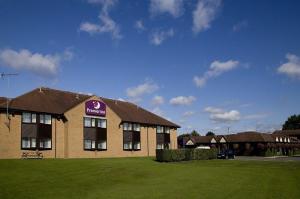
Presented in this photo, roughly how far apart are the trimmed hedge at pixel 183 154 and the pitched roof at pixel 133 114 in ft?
38.2

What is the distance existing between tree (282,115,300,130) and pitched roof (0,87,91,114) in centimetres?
14364

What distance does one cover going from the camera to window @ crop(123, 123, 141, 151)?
62.0 meters

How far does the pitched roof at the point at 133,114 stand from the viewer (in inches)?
2518

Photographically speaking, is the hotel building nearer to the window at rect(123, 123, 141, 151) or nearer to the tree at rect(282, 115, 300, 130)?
the window at rect(123, 123, 141, 151)

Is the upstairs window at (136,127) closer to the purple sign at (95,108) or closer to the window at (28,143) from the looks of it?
the purple sign at (95,108)

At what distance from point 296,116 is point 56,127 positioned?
6060 inches

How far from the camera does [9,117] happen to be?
44.7 metres

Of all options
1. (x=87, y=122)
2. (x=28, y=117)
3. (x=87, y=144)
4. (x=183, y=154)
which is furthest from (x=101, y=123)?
(x=28, y=117)

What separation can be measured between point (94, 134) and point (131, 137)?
8789 millimetres

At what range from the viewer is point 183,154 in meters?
53.8

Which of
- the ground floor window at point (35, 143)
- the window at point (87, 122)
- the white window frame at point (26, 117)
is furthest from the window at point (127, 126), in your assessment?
the white window frame at point (26, 117)

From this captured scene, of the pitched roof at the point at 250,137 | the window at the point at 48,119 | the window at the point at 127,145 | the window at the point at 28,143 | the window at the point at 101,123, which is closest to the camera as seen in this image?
the window at the point at 28,143

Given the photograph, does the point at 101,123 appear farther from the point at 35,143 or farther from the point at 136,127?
the point at 35,143

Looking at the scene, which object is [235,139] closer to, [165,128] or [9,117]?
[165,128]
